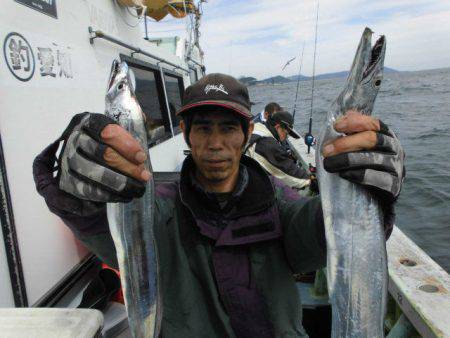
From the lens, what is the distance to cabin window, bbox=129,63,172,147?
5.09m

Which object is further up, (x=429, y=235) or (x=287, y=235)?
(x=287, y=235)

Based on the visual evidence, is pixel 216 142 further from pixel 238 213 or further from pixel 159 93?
pixel 159 93

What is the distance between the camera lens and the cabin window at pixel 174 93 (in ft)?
21.8

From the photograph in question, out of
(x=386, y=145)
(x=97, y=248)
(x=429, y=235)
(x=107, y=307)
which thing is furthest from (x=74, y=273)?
(x=429, y=235)

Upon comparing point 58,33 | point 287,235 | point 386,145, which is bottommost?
point 287,235

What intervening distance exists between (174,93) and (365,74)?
249 inches

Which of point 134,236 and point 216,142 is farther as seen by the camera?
point 216,142

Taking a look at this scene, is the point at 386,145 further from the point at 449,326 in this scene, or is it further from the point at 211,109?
the point at 449,326

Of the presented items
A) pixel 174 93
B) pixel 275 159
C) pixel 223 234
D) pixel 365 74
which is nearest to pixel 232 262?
pixel 223 234

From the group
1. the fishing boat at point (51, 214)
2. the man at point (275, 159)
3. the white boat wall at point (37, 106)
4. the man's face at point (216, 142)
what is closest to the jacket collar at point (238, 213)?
the man's face at point (216, 142)

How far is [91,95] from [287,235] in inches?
93.6

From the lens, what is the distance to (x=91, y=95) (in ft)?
10.8

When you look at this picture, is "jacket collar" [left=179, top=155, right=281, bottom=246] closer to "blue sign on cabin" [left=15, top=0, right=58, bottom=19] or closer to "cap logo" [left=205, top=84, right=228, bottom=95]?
"cap logo" [left=205, top=84, right=228, bottom=95]

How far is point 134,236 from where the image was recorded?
137 cm
